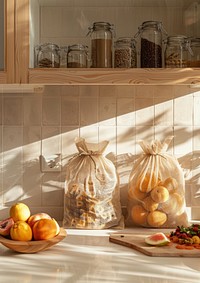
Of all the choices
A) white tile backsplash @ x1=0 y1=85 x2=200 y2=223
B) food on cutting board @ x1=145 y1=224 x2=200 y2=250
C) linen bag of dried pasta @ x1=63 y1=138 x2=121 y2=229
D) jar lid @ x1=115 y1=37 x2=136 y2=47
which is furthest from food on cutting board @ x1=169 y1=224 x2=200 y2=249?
jar lid @ x1=115 y1=37 x2=136 y2=47

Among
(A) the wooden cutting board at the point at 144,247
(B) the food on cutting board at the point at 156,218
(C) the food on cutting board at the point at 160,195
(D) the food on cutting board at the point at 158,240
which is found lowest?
(A) the wooden cutting board at the point at 144,247

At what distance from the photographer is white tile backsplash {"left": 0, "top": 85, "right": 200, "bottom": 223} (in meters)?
2.46

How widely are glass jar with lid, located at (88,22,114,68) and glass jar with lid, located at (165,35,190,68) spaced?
20 centimetres

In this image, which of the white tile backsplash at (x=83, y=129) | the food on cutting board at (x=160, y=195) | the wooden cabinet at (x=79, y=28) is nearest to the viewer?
the wooden cabinet at (x=79, y=28)

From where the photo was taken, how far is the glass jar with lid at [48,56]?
6.95 ft

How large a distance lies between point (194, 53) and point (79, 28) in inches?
16.4

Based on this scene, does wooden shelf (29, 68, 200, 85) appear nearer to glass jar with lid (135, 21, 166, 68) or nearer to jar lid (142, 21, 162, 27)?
glass jar with lid (135, 21, 166, 68)

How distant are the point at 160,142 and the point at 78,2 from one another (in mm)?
636

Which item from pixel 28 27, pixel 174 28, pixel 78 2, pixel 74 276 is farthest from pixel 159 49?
pixel 74 276

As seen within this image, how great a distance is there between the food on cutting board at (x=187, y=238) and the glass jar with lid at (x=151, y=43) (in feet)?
1.89

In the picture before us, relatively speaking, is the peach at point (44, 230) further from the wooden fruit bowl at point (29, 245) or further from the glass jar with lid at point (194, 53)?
the glass jar with lid at point (194, 53)

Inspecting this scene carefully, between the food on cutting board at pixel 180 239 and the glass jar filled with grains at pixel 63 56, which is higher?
the glass jar filled with grains at pixel 63 56

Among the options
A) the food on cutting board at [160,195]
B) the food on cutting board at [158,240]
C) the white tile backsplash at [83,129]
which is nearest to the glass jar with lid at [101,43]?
the white tile backsplash at [83,129]

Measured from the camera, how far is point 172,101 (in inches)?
97.3
